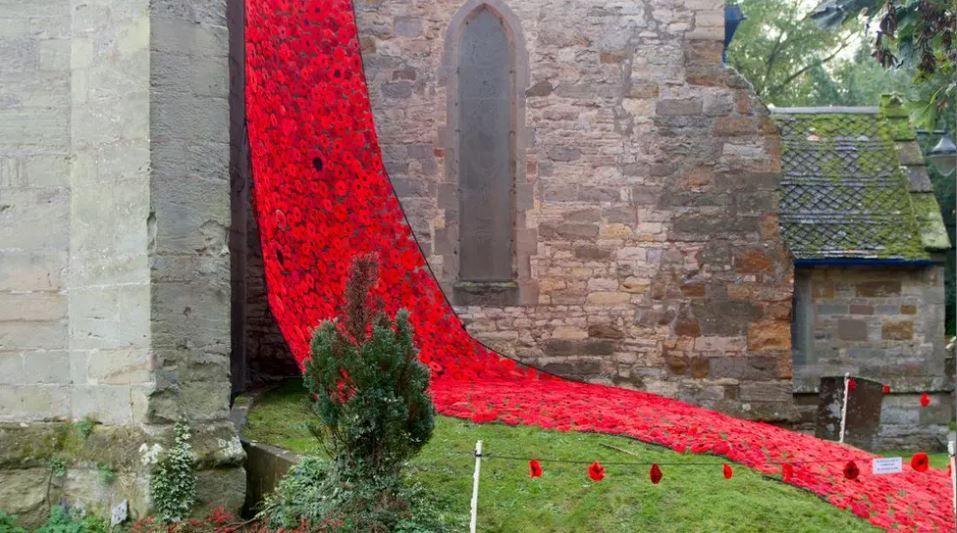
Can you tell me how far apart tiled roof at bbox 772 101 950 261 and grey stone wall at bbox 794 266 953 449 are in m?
0.37

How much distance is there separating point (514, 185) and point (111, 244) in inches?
240

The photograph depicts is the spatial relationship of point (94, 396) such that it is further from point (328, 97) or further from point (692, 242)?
point (692, 242)

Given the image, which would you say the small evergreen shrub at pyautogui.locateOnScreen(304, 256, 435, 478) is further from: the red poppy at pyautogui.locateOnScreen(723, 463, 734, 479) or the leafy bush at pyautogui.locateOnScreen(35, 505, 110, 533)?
the red poppy at pyautogui.locateOnScreen(723, 463, 734, 479)

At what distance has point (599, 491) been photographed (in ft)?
22.8

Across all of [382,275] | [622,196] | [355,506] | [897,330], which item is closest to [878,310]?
[897,330]

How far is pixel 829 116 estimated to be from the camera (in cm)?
1781

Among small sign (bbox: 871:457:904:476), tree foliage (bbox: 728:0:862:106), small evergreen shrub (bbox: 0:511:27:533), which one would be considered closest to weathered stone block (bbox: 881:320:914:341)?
small sign (bbox: 871:457:904:476)

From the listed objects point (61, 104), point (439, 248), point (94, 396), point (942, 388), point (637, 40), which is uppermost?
point (637, 40)

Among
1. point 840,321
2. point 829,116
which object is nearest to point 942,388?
point 840,321

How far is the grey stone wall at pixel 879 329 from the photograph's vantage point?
15398 mm

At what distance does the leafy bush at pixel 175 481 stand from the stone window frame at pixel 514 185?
5662 mm

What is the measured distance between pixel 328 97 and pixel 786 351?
5.58 m

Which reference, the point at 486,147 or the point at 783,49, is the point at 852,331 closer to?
the point at 486,147

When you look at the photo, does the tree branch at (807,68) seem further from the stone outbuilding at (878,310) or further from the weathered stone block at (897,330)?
the weathered stone block at (897,330)
